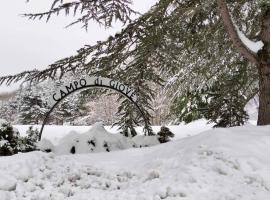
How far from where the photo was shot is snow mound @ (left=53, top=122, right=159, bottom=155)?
7.90 meters

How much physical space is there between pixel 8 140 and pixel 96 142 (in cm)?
149

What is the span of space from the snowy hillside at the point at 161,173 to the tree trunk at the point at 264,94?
125cm

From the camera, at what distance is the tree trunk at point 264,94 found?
25.1ft

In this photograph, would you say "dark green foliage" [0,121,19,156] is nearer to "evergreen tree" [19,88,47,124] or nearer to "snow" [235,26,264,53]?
"snow" [235,26,264,53]

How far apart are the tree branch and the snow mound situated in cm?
224

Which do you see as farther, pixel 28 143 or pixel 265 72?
pixel 265 72

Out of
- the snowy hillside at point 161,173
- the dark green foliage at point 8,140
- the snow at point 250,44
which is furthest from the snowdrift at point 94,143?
the snow at point 250,44

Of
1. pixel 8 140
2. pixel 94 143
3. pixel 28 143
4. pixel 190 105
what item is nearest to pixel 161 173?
pixel 94 143

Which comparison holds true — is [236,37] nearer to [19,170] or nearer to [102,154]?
[102,154]

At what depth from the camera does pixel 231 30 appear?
730 cm

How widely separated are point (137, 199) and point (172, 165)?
3.35 ft

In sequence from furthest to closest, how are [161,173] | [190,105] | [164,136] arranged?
[190,105] → [164,136] → [161,173]

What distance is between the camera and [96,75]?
825 centimetres

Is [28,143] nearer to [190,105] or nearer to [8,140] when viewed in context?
[8,140]
